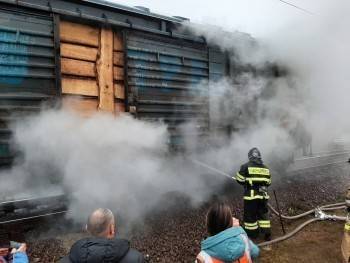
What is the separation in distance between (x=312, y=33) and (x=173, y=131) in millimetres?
5304

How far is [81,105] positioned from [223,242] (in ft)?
12.1

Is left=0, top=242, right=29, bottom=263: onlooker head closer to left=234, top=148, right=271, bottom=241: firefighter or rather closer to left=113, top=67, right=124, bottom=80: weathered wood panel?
left=113, top=67, right=124, bottom=80: weathered wood panel

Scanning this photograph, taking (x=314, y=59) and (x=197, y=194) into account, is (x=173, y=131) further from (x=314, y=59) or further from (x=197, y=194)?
(x=314, y=59)

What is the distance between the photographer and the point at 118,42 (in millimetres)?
5680

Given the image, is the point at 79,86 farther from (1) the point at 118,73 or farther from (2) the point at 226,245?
(2) the point at 226,245

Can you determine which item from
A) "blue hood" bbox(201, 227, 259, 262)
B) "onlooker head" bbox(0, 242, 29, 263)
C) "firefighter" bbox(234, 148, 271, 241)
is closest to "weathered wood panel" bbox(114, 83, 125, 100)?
"firefighter" bbox(234, 148, 271, 241)

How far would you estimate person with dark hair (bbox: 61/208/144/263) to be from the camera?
6.10 ft

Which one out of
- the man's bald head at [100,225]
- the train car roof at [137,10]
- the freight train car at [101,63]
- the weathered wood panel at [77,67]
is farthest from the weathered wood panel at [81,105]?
the man's bald head at [100,225]

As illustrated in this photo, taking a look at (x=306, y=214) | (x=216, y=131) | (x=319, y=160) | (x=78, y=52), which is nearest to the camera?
(x=78, y=52)

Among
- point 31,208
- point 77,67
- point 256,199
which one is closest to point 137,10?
point 77,67

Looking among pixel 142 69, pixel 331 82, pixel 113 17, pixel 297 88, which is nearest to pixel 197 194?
pixel 142 69

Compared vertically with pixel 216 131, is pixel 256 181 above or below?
below

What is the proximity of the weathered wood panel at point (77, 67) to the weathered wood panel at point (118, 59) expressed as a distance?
45 cm

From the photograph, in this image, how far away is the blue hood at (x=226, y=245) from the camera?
7.20 feet
